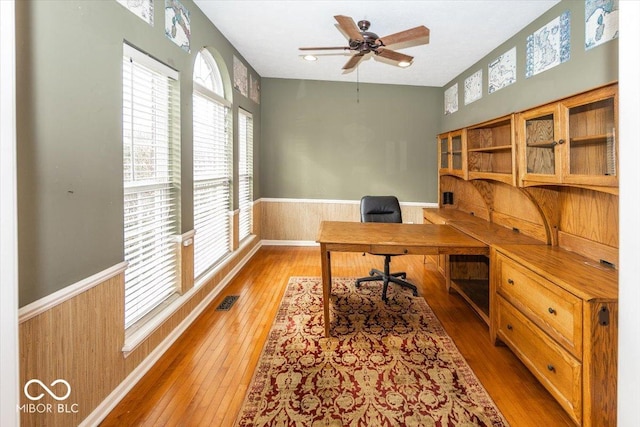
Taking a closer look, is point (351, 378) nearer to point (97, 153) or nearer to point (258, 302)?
point (258, 302)

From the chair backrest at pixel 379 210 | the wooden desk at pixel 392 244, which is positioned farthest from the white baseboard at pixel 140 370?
the chair backrest at pixel 379 210

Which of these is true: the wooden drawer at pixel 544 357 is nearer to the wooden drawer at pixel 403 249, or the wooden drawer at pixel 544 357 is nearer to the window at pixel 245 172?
the wooden drawer at pixel 403 249

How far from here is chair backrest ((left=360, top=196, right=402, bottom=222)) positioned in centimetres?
381

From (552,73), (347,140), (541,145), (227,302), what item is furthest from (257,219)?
(552,73)

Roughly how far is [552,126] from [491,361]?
166 cm

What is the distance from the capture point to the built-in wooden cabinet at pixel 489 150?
10.5 ft

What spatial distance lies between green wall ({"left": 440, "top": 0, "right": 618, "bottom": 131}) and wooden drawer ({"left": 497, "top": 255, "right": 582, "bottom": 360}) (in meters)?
1.36

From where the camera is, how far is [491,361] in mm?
2311

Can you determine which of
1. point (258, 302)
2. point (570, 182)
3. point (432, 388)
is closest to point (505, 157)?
point (570, 182)

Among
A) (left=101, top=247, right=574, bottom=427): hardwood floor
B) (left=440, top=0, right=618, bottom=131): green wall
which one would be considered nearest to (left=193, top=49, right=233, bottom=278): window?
(left=101, top=247, right=574, bottom=427): hardwood floor

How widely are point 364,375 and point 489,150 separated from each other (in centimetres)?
251

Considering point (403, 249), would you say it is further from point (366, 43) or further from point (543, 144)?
point (366, 43)

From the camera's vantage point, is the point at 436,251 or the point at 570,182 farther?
the point at 436,251

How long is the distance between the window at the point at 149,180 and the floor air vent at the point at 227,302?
0.62 meters
